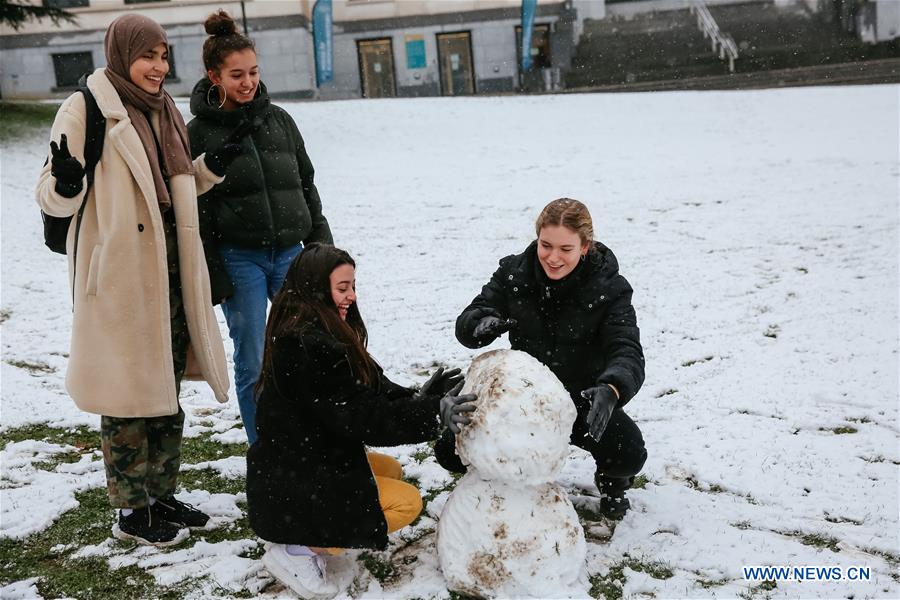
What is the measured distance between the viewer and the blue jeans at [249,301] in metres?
3.56

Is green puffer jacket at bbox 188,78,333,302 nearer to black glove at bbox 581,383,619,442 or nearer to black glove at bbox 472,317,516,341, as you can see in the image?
black glove at bbox 472,317,516,341

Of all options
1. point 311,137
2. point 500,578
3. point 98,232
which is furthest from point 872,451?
point 311,137

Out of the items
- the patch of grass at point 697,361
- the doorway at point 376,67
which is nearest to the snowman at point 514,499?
the patch of grass at point 697,361

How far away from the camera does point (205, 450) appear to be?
14.1ft

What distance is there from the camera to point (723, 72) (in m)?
21.9

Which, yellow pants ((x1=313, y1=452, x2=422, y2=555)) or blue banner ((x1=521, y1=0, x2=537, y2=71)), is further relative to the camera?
blue banner ((x1=521, y1=0, x2=537, y2=71))

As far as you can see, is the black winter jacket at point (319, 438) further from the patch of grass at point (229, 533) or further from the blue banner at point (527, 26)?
the blue banner at point (527, 26)

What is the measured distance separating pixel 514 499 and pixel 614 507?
0.80 metres

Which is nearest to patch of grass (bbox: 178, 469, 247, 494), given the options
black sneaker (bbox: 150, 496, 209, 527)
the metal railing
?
black sneaker (bbox: 150, 496, 209, 527)

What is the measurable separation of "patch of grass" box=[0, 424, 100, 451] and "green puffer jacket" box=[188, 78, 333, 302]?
162cm

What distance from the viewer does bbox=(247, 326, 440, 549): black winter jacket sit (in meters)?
2.73

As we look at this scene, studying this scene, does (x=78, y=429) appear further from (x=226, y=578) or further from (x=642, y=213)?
(x=642, y=213)

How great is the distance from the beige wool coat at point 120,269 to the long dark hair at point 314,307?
0.54m

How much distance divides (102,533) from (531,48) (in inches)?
952
